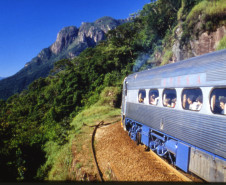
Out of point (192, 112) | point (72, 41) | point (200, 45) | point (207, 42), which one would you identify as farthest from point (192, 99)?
point (72, 41)

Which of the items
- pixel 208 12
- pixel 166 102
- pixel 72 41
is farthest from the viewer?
pixel 72 41

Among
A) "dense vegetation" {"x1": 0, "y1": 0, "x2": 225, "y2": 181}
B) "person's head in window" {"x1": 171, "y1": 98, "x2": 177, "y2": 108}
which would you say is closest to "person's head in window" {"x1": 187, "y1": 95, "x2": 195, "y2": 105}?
"person's head in window" {"x1": 171, "y1": 98, "x2": 177, "y2": 108}

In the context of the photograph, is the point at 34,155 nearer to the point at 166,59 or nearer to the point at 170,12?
the point at 166,59

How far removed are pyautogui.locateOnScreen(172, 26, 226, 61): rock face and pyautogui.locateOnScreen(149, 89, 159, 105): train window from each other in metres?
9.66

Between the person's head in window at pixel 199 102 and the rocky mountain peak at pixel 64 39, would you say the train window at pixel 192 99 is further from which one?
the rocky mountain peak at pixel 64 39

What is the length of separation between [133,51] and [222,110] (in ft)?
85.4

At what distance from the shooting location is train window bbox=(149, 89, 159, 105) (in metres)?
6.45

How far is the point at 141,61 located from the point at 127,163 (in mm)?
21787

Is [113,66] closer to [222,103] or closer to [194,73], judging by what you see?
[194,73]

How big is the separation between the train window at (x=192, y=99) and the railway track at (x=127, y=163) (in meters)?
2.26

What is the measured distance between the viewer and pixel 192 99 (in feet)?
15.6

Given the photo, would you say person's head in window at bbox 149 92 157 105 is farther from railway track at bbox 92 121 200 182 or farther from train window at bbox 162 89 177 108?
railway track at bbox 92 121 200 182

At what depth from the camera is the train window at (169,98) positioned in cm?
547

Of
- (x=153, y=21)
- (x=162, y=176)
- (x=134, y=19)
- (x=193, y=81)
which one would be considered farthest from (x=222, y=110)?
(x=134, y=19)
